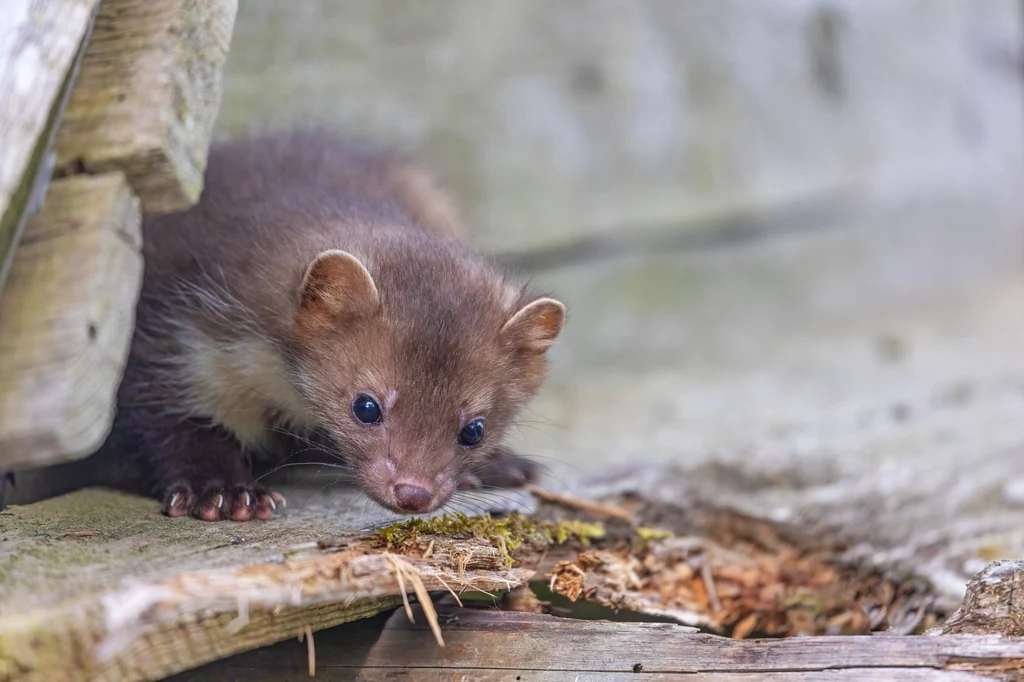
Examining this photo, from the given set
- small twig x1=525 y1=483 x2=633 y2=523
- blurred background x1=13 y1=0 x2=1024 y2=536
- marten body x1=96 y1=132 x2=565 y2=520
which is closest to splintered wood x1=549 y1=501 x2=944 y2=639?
small twig x1=525 y1=483 x2=633 y2=523

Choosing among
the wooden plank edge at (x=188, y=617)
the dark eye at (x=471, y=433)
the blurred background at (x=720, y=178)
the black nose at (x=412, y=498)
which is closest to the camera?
the wooden plank edge at (x=188, y=617)

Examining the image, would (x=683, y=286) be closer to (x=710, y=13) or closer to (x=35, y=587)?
(x=710, y=13)

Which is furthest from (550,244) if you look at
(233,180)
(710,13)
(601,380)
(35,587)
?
(35,587)

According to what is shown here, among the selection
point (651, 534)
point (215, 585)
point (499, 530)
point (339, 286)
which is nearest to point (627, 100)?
point (651, 534)

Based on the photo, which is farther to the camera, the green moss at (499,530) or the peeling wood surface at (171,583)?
the green moss at (499,530)

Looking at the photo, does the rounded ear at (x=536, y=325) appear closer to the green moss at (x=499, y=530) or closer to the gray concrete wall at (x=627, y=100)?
the green moss at (x=499, y=530)

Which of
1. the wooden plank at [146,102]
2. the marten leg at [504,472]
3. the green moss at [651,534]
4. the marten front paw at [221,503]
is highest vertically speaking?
the wooden plank at [146,102]

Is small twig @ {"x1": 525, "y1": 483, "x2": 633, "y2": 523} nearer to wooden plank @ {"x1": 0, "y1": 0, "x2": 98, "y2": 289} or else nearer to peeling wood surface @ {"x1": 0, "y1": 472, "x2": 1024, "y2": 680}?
peeling wood surface @ {"x1": 0, "y1": 472, "x2": 1024, "y2": 680}

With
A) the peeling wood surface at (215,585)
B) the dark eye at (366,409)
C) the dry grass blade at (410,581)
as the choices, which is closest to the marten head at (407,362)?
the dark eye at (366,409)
